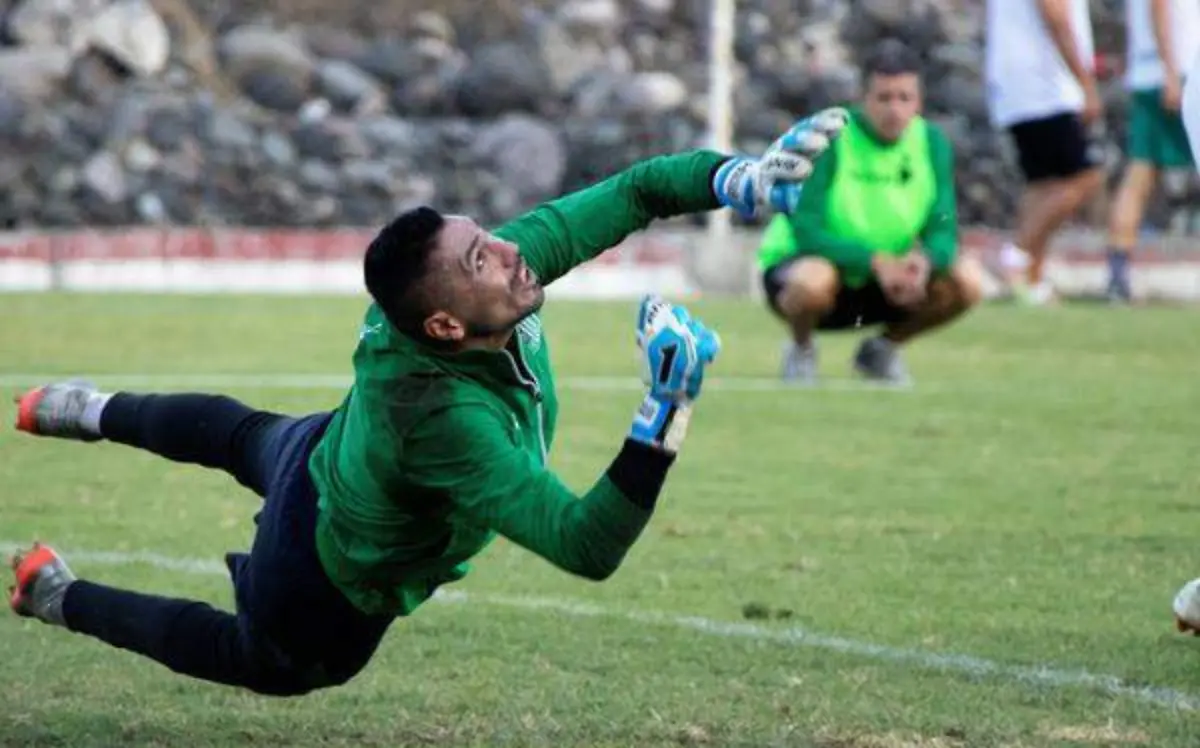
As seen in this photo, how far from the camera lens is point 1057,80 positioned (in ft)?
53.8

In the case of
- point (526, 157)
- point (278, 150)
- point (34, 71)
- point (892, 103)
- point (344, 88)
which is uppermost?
point (892, 103)

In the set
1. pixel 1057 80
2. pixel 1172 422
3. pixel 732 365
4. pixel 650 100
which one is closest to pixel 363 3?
pixel 650 100

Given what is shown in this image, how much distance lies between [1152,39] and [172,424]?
1207 cm

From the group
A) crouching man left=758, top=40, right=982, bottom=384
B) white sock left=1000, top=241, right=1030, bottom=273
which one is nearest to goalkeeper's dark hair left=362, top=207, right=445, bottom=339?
crouching man left=758, top=40, right=982, bottom=384

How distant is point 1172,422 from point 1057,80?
524cm

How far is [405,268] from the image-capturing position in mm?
5227

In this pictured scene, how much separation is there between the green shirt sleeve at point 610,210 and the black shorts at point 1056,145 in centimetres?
1087

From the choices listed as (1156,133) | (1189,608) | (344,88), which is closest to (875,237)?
(1156,133)

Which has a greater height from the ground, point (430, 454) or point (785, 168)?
point (785, 168)

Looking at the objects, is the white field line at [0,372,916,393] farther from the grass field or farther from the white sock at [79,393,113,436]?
the white sock at [79,393,113,436]

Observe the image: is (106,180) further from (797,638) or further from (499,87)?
(797,638)

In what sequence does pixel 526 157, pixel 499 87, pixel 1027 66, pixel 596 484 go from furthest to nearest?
pixel 499 87 < pixel 526 157 < pixel 1027 66 < pixel 596 484

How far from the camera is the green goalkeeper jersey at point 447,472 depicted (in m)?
4.98

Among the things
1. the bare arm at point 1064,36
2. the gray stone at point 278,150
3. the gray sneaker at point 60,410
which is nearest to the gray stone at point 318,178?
the gray stone at point 278,150
